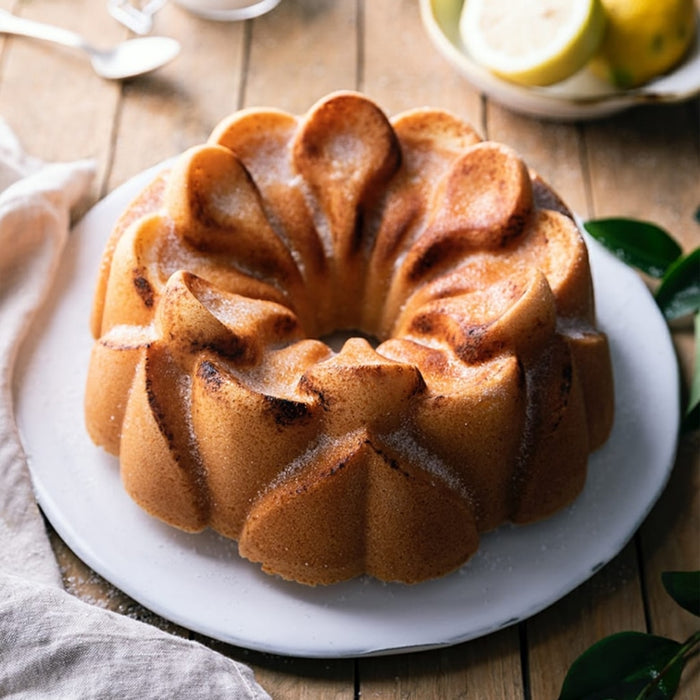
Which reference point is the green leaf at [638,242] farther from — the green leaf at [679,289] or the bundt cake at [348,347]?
the bundt cake at [348,347]

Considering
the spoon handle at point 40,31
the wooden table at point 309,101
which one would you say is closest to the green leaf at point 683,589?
the wooden table at point 309,101

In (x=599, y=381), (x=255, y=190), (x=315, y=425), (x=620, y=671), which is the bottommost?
(x=620, y=671)

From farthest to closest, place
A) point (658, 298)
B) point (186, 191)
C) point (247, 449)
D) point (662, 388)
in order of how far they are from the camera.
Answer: point (658, 298) < point (662, 388) < point (186, 191) < point (247, 449)

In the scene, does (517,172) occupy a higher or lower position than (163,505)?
higher

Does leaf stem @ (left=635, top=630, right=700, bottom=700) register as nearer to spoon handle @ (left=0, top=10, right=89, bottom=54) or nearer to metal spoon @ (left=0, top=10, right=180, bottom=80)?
metal spoon @ (left=0, top=10, right=180, bottom=80)

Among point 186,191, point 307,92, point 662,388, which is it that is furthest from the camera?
point 307,92

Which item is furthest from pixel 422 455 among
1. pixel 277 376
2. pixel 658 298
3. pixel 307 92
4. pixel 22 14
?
pixel 22 14

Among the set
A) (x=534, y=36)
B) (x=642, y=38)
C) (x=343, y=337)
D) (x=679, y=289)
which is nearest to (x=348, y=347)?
(x=343, y=337)

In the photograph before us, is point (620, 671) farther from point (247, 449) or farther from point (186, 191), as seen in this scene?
point (186, 191)
